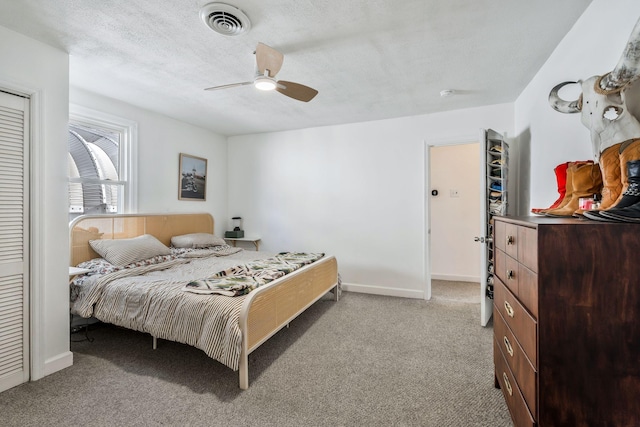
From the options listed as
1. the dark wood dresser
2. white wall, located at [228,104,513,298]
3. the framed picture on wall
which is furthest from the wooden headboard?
the dark wood dresser

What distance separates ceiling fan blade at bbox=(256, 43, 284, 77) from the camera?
1.89 m

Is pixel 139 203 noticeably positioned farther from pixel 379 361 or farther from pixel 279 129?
A: pixel 379 361

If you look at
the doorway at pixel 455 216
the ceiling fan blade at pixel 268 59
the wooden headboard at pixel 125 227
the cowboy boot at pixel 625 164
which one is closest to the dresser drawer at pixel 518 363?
the cowboy boot at pixel 625 164

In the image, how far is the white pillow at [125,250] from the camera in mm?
Result: 2914

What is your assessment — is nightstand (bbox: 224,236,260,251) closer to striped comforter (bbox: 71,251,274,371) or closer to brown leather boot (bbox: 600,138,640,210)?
striped comforter (bbox: 71,251,274,371)

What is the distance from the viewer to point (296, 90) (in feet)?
7.62

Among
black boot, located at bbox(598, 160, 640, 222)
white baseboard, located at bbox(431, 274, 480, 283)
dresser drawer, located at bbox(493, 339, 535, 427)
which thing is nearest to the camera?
black boot, located at bbox(598, 160, 640, 222)

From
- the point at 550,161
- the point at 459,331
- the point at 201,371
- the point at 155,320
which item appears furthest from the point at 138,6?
the point at 459,331

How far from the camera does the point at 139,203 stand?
363 centimetres

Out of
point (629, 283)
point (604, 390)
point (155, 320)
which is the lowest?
point (155, 320)

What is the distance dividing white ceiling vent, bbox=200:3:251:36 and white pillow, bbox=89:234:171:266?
7.57ft

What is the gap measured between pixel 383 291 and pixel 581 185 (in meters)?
2.94

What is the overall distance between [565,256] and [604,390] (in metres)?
0.45

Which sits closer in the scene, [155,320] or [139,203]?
[155,320]
